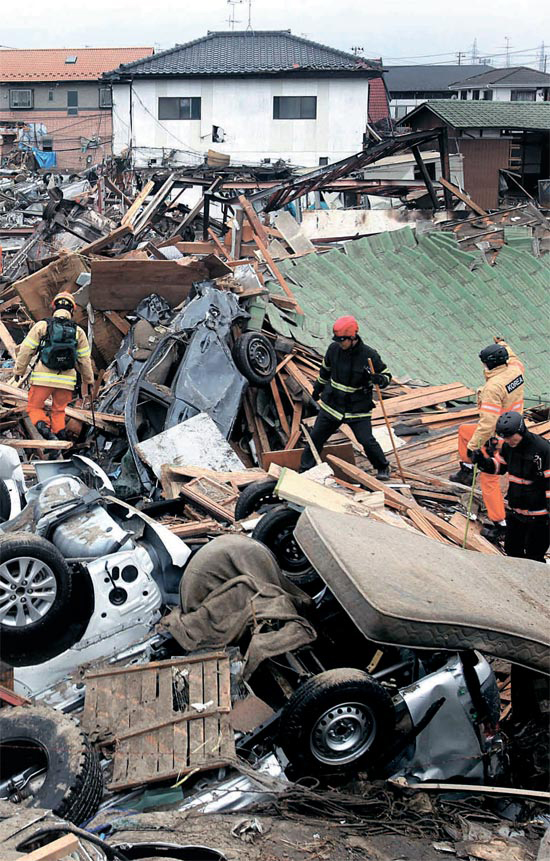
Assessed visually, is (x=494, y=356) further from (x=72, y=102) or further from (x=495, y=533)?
(x=72, y=102)

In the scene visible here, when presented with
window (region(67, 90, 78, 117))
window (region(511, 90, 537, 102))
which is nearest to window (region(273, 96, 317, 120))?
window (region(67, 90, 78, 117))

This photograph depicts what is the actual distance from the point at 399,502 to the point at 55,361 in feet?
13.2

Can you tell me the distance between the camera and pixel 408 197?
22.4 metres

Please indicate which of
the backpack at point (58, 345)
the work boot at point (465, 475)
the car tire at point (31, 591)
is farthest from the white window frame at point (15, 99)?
the car tire at point (31, 591)

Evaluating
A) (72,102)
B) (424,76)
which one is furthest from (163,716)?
(424,76)

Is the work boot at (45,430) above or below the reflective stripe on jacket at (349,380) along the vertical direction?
below

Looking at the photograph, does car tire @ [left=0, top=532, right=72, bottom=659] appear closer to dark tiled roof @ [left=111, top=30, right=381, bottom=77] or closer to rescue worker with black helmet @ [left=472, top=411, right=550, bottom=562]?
rescue worker with black helmet @ [left=472, top=411, right=550, bottom=562]

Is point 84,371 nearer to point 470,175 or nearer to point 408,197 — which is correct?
point 408,197

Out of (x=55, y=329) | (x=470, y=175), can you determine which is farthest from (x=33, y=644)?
(x=470, y=175)

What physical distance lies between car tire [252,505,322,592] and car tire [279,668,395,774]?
183cm

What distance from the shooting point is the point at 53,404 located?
958 centimetres

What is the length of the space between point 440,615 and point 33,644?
2.77 meters

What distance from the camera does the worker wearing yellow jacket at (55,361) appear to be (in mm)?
9211

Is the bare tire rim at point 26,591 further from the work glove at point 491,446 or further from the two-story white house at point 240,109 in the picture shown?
the two-story white house at point 240,109
